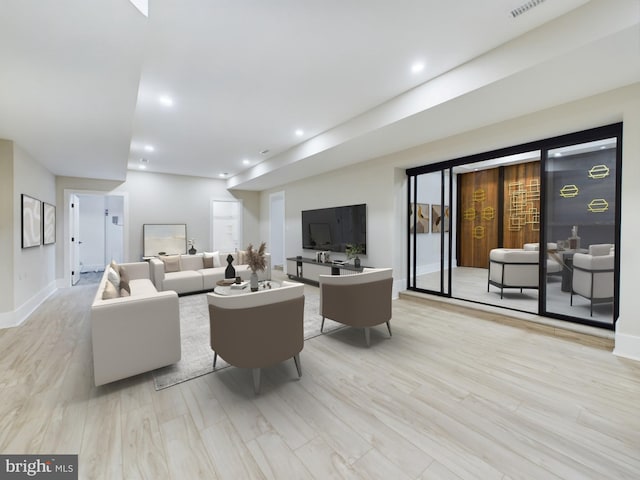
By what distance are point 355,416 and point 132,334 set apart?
1897 mm

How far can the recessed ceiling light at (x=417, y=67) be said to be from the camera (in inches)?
106

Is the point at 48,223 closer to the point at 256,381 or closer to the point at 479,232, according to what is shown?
the point at 256,381

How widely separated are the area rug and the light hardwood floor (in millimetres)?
124

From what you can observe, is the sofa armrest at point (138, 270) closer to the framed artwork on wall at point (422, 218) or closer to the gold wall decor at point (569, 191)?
the framed artwork on wall at point (422, 218)

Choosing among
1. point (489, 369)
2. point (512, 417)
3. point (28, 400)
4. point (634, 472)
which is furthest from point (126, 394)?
point (634, 472)

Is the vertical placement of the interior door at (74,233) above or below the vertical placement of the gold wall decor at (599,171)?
below

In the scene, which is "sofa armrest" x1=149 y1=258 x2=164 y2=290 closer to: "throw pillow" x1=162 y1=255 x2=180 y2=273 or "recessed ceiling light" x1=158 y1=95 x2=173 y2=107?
"throw pillow" x1=162 y1=255 x2=180 y2=273

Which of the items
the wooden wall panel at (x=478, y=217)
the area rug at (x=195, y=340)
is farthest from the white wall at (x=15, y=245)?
the wooden wall panel at (x=478, y=217)

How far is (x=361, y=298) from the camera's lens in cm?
301

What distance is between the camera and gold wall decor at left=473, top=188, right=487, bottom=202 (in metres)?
7.08

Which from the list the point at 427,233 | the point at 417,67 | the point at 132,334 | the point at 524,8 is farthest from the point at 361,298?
the point at 427,233

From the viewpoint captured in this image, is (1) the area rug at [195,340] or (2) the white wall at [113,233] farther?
(2) the white wall at [113,233]

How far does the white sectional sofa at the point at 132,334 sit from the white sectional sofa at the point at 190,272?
241 centimetres

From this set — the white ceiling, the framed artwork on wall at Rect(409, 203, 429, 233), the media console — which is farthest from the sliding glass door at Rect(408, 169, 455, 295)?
the white ceiling
